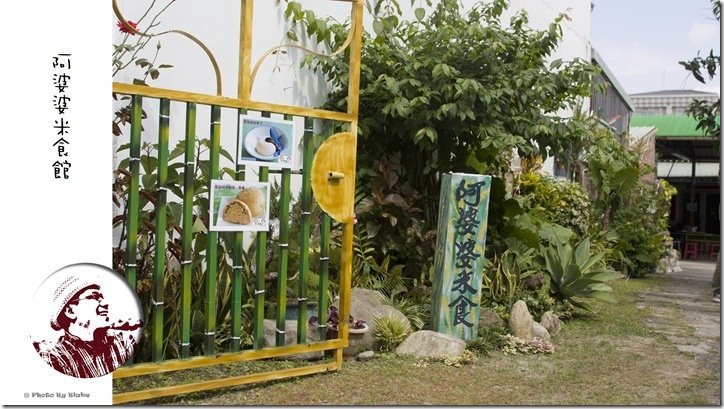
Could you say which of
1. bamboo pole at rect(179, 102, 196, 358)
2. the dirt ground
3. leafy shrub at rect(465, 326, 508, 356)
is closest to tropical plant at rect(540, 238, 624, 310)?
the dirt ground

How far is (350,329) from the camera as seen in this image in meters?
5.64

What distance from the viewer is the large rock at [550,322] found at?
7.13 metres

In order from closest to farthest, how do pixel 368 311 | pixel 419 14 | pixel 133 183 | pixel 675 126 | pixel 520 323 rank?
pixel 133 183
pixel 368 311
pixel 520 323
pixel 419 14
pixel 675 126

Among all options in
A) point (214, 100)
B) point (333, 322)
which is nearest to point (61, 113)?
point (214, 100)

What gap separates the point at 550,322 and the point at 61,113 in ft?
16.1

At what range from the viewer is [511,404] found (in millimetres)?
4844

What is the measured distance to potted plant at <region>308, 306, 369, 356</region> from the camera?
554cm

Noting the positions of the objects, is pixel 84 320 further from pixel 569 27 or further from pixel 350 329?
pixel 569 27

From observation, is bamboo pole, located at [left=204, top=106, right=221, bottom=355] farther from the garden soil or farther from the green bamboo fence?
the garden soil

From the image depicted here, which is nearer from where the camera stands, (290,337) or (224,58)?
(290,337)

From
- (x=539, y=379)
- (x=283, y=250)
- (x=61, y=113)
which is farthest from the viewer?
(x=539, y=379)

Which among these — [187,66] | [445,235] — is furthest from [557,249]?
[187,66]

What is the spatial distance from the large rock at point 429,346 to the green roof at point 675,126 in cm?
1507

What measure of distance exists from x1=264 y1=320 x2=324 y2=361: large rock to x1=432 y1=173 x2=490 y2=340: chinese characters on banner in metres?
1.20
